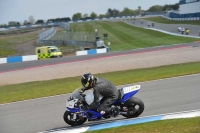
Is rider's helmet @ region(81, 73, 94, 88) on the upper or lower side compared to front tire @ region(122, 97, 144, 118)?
upper

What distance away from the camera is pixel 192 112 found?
9547 mm

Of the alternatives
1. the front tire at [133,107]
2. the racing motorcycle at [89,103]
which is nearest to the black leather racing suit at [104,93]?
the racing motorcycle at [89,103]

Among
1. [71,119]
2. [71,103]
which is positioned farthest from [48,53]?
[71,103]

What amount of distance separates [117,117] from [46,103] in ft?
13.7

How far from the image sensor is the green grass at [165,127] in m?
7.36

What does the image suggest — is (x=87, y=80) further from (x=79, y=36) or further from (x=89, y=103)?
(x=79, y=36)

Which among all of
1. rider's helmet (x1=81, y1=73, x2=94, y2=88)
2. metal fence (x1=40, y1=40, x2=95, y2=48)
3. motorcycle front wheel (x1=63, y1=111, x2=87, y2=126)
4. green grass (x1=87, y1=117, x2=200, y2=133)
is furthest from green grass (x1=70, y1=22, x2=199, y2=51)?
green grass (x1=87, y1=117, x2=200, y2=133)

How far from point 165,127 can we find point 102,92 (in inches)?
85.8

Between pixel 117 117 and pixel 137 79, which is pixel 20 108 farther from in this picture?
pixel 137 79

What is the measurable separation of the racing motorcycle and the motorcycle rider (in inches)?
4.7

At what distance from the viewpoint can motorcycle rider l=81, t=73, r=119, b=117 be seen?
9031 millimetres

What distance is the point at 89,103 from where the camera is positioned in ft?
31.0

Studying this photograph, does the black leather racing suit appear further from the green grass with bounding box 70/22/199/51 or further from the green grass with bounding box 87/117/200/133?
the green grass with bounding box 70/22/199/51

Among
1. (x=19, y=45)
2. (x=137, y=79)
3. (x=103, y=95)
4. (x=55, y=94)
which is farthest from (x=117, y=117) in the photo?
(x=19, y=45)
